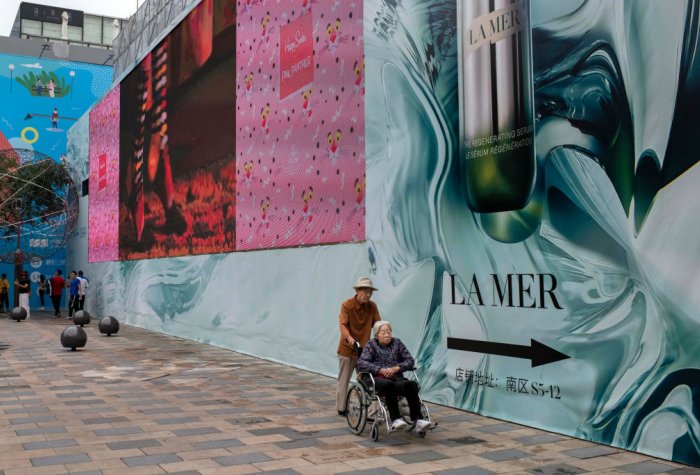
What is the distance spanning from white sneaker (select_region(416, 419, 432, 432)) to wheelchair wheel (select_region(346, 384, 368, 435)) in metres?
0.55

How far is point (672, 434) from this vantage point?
599 centimetres

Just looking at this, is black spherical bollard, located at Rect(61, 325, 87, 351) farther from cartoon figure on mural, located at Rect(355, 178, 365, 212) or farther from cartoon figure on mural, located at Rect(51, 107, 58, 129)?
cartoon figure on mural, located at Rect(51, 107, 58, 129)

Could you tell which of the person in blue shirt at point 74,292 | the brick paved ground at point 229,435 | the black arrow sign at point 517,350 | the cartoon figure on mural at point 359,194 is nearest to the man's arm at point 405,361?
the brick paved ground at point 229,435

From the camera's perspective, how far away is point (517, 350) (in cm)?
768

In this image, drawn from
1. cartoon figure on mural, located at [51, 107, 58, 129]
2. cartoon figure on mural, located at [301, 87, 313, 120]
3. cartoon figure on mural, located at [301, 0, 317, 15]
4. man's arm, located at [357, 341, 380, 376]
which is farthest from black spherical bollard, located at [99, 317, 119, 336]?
cartoon figure on mural, located at [51, 107, 58, 129]

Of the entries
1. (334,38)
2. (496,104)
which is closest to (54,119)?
(334,38)

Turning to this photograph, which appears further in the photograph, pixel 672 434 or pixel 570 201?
pixel 570 201

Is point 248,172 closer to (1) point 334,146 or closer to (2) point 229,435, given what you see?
(1) point 334,146

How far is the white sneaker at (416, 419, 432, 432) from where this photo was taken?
21.5ft

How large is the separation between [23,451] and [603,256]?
547 centimetres

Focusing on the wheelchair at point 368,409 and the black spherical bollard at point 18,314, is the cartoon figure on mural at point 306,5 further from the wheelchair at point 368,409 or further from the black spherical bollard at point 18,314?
the black spherical bollard at point 18,314

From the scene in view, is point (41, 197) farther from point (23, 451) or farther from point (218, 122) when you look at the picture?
point (23, 451)

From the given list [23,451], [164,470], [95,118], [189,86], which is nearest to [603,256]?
[164,470]

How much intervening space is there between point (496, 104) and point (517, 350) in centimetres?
268
